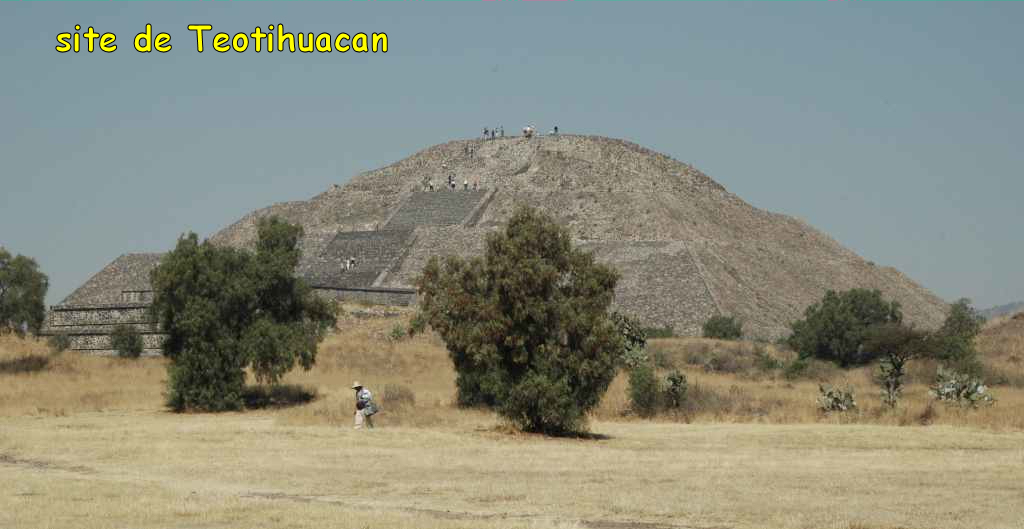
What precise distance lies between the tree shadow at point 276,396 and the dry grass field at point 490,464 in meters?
0.65

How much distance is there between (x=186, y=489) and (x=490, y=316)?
11.9m

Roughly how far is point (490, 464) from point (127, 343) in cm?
3096

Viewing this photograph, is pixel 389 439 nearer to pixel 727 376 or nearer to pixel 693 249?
pixel 727 376

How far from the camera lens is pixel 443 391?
43.1m

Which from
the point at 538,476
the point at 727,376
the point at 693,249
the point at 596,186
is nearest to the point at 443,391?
the point at 727,376

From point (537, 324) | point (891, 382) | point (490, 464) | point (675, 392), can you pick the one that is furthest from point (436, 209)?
point (490, 464)

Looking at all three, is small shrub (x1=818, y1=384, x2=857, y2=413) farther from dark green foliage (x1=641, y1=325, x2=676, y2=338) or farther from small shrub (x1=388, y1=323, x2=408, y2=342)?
dark green foliage (x1=641, y1=325, x2=676, y2=338)

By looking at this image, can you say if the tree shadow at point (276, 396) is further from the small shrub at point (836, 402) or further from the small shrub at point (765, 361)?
the small shrub at point (765, 361)

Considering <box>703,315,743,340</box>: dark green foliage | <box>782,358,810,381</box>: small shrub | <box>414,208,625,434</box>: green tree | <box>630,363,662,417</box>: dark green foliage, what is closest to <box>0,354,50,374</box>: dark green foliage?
<box>414,208,625,434</box>: green tree

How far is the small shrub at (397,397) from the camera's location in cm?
3662

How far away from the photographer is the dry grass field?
17.5m

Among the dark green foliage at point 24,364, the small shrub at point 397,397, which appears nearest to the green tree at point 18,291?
the dark green foliage at point 24,364

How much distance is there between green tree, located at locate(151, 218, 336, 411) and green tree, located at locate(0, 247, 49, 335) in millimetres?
14448

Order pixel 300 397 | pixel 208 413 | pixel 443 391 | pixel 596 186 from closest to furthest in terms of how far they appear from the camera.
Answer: pixel 208 413, pixel 300 397, pixel 443 391, pixel 596 186
